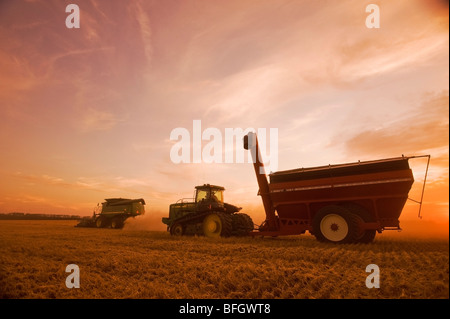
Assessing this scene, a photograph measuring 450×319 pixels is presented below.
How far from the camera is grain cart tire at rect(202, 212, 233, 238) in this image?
42.4 ft

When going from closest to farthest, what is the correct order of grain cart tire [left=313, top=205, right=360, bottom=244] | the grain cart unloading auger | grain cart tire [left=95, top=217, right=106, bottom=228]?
1. the grain cart unloading auger
2. grain cart tire [left=313, top=205, right=360, bottom=244]
3. grain cart tire [left=95, top=217, right=106, bottom=228]

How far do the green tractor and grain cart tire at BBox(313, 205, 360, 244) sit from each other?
4.03 meters

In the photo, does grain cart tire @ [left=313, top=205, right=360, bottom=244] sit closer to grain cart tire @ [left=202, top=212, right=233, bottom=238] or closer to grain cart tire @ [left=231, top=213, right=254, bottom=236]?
grain cart tire @ [left=231, top=213, right=254, bottom=236]

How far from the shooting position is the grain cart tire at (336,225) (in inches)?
374

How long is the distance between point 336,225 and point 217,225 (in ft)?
19.4

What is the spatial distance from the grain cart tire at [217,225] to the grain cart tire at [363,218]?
18.6 feet

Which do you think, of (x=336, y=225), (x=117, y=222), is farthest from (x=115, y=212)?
→ (x=336, y=225)

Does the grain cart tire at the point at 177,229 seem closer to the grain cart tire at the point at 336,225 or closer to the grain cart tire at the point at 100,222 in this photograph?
the grain cart tire at the point at 336,225

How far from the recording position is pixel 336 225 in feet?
32.4

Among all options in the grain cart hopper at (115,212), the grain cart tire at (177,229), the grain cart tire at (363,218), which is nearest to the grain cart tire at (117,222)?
the grain cart hopper at (115,212)

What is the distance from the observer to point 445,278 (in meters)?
4.61

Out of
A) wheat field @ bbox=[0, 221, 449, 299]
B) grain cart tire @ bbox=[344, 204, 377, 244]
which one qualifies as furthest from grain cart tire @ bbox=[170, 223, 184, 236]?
grain cart tire @ bbox=[344, 204, 377, 244]
